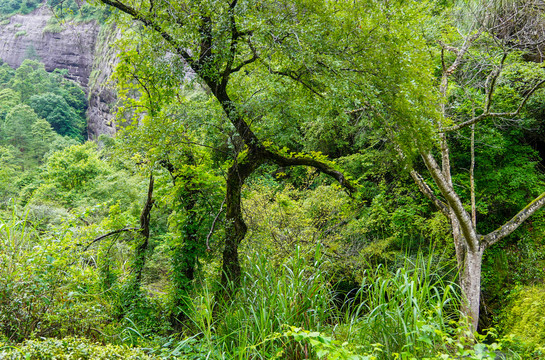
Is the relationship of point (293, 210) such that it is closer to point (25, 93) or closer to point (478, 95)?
point (478, 95)

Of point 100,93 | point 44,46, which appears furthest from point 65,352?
point 44,46

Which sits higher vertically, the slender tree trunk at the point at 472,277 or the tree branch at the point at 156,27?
the tree branch at the point at 156,27

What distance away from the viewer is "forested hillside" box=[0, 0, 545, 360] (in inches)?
84.7

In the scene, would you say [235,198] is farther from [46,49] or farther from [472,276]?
[46,49]

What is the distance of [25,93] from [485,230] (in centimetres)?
4995

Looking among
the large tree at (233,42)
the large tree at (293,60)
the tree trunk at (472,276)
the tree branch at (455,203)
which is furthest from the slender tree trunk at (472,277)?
the large tree at (233,42)

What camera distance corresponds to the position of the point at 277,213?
8.02 m

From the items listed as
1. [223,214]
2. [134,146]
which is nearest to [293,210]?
[223,214]

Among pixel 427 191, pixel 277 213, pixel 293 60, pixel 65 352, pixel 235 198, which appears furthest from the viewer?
pixel 277 213

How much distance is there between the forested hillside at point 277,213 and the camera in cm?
215

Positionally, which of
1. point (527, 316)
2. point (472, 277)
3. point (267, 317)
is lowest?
point (527, 316)

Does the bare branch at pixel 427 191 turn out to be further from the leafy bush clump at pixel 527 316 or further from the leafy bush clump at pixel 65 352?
the leafy bush clump at pixel 65 352

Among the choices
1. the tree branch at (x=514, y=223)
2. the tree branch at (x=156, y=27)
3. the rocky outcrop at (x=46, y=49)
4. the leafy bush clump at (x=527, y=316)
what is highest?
the rocky outcrop at (x=46, y=49)

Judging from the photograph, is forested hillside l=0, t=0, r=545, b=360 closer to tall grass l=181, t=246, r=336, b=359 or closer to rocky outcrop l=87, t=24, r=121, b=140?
tall grass l=181, t=246, r=336, b=359
